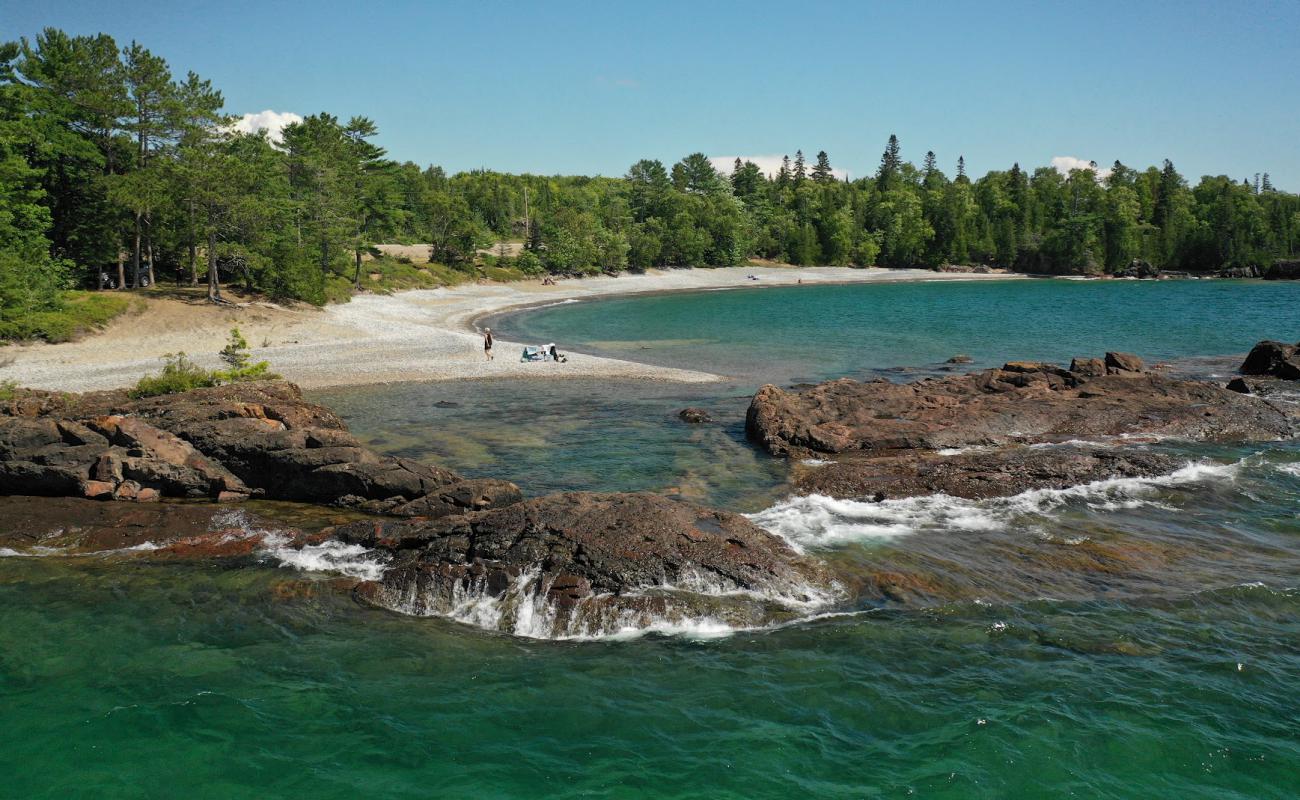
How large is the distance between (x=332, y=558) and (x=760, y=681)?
7.92 metres

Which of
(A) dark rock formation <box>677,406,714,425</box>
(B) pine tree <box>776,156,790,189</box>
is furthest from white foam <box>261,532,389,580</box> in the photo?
(B) pine tree <box>776,156,790,189</box>

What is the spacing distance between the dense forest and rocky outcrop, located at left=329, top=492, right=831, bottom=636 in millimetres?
30991

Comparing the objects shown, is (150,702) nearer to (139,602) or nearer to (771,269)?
(139,602)

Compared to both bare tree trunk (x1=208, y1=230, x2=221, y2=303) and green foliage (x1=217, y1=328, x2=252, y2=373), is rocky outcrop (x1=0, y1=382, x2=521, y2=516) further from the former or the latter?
bare tree trunk (x1=208, y1=230, x2=221, y2=303)

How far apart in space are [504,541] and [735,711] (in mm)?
5176

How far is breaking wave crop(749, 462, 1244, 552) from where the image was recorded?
1558 cm

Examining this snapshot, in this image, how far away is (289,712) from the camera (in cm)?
970

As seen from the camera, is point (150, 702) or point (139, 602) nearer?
point (150, 702)

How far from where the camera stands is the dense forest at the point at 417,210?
42125mm

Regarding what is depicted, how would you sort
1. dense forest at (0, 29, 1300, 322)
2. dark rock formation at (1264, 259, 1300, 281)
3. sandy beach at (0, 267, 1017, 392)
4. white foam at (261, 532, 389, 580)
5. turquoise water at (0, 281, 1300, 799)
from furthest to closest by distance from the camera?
dark rock formation at (1264, 259, 1300, 281), dense forest at (0, 29, 1300, 322), sandy beach at (0, 267, 1017, 392), white foam at (261, 532, 389, 580), turquoise water at (0, 281, 1300, 799)

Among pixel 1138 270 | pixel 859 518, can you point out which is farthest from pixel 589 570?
pixel 1138 270

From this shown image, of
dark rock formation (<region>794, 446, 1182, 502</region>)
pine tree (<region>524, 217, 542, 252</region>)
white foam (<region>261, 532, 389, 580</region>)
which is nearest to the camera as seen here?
white foam (<region>261, 532, 389, 580</region>)

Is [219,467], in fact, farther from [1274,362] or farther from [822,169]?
[822,169]

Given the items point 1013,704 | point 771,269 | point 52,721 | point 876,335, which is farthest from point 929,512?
point 771,269
